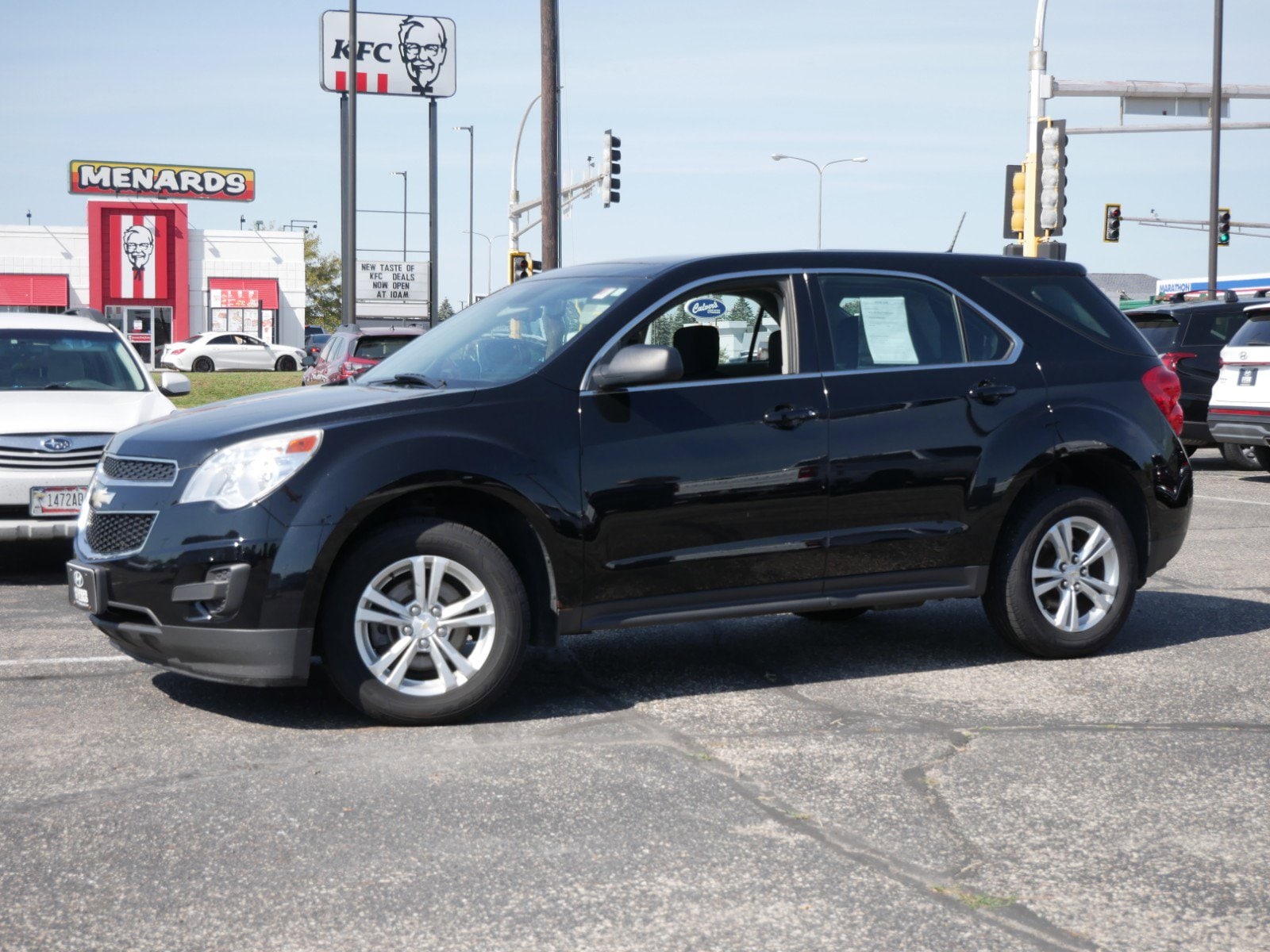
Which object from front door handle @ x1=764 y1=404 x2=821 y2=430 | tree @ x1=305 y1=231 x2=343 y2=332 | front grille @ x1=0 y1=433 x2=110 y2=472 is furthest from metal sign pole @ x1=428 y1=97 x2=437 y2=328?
tree @ x1=305 y1=231 x2=343 y2=332

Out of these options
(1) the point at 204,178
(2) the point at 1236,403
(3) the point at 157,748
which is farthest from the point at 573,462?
(1) the point at 204,178

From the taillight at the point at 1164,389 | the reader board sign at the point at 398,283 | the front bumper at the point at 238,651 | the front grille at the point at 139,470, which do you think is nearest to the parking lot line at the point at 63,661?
the front grille at the point at 139,470

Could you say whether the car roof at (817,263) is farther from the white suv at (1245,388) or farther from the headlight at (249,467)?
the white suv at (1245,388)

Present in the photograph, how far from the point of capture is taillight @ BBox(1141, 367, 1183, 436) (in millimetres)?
7160

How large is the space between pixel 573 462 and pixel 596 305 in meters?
0.76

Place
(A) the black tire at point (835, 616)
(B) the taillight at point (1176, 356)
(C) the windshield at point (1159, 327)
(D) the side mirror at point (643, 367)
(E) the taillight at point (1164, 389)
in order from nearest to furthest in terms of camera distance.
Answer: (D) the side mirror at point (643, 367) → (E) the taillight at point (1164, 389) → (A) the black tire at point (835, 616) → (B) the taillight at point (1176, 356) → (C) the windshield at point (1159, 327)

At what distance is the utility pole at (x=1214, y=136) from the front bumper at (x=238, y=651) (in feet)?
73.6

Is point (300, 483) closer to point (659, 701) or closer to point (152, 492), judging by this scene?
point (152, 492)

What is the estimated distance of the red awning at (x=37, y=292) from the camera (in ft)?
204

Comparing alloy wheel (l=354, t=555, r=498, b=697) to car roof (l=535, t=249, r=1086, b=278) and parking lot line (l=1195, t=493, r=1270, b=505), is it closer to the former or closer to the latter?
car roof (l=535, t=249, r=1086, b=278)

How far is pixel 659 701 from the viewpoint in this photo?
612 cm

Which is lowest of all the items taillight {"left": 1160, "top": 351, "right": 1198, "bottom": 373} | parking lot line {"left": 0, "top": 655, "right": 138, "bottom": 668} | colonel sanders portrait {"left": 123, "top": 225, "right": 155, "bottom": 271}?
parking lot line {"left": 0, "top": 655, "right": 138, "bottom": 668}

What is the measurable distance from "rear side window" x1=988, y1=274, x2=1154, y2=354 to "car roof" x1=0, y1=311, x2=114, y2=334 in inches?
284

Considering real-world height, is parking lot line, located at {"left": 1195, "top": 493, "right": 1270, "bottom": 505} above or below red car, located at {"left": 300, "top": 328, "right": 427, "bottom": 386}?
below
